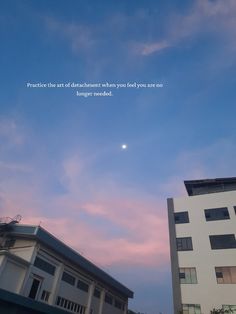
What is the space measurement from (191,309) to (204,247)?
7609 millimetres

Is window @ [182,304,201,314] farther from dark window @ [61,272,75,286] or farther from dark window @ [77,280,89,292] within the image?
dark window @ [61,272,75,286]

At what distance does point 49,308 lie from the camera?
91.7 ft

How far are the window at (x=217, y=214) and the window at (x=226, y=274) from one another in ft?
21.9

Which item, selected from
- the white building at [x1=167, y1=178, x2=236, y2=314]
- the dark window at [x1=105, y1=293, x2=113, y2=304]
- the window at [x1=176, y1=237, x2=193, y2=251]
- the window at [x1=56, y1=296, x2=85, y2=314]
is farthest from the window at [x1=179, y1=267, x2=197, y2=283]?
the dark window at [x1=105, y1=293, x2=113, y2=304]

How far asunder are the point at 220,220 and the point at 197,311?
11859mm

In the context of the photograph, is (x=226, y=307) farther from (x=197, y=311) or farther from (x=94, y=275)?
(x=94, y=275)

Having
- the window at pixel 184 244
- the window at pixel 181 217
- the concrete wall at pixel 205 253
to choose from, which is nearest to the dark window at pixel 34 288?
the concrete wall at pixel 205 253

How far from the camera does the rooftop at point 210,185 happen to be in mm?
40562

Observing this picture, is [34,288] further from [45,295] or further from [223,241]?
[223,241]

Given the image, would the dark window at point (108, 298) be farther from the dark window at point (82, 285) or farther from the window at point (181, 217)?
the window at point (181, 217)

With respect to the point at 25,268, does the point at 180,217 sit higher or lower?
higher

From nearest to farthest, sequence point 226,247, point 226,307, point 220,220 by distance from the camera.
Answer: point 226,307 < point 226,247 < point 220,220

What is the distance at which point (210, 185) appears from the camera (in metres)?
42.0

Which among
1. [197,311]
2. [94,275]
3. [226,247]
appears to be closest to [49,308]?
[94,275]
